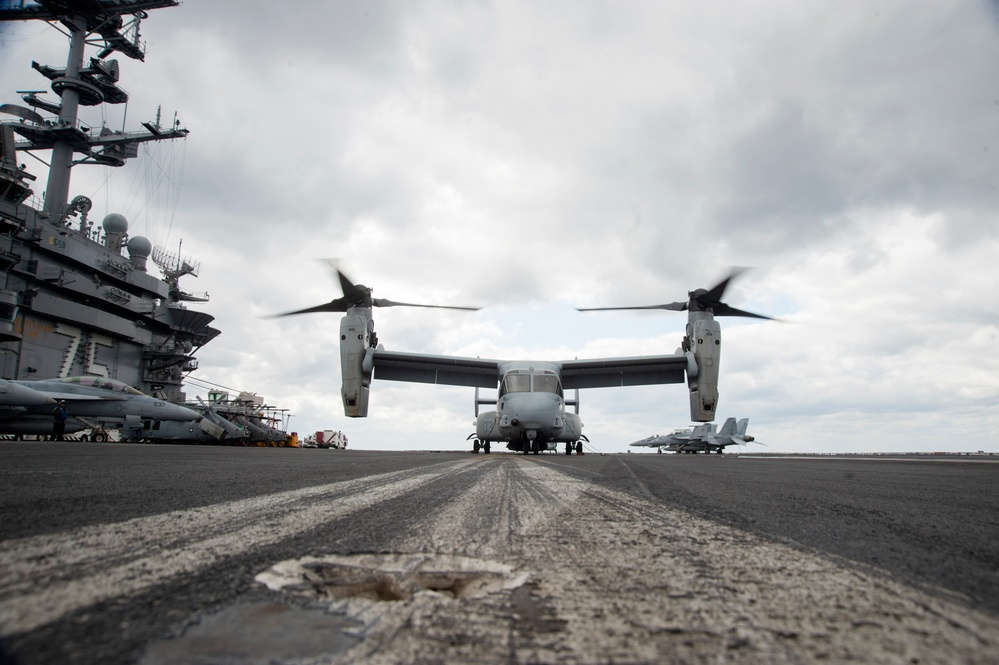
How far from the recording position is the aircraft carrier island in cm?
2744

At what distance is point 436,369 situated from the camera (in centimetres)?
2333

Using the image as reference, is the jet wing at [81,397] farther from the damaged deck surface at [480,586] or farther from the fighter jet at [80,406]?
the damaged deck surface at [480,586]

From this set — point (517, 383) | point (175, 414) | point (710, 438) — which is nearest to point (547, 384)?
point (517, 383)

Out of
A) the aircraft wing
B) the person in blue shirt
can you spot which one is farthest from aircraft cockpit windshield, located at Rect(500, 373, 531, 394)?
the person in blue shirt

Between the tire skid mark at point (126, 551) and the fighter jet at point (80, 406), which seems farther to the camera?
the fighter jet at point (80, 406)

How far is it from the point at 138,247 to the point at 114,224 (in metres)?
2.10

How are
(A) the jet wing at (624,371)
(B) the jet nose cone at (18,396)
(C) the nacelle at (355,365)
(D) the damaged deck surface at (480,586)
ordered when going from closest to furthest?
(D) the damaged deck surface at (480,586)
(B) the jet nose cone at (18,396)
(C) the nacelle at (355,365)
(A) the jet wing at (624,371)

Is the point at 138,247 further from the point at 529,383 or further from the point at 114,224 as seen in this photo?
the point at 529,383

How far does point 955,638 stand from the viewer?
0.92 metres

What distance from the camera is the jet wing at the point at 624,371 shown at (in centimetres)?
2172

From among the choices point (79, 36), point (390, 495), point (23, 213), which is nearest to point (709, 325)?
point (390, 495)

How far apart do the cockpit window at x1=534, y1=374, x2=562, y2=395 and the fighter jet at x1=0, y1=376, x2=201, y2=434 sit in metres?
16.8

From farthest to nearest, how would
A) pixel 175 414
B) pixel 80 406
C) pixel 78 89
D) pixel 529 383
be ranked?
1. pixel 78 89
2. pixel 175 414
3. pixel 80 406
4. pixel 529 383

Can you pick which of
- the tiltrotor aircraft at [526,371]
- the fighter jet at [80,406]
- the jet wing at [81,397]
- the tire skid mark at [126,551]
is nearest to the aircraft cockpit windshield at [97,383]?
the fighter jet at [80,406]
